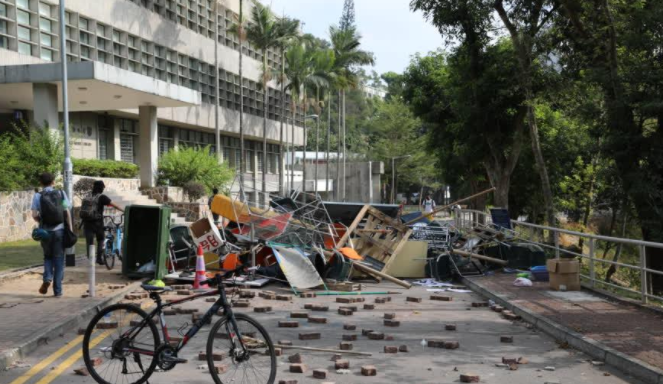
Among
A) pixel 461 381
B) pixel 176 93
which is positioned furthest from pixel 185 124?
pixel 461 381

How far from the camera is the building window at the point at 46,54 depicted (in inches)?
1167

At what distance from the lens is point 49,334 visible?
8.93 metres

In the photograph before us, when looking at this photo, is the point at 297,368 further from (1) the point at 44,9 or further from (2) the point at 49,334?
(1) the point at 44,9

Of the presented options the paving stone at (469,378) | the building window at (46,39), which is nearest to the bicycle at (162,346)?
the paving stone at (469,378)

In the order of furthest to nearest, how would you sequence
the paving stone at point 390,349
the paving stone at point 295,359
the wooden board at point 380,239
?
the wooden board at point 380,239 → the paving stone at point 390,349 → the paving stone at point 295,359

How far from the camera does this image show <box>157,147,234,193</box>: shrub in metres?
33.3

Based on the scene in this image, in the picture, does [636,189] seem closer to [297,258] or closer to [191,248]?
A: [297,258]

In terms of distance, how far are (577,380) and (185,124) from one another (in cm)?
3929

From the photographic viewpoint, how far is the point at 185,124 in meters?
44.3

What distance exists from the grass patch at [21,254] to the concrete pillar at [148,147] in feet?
30.8

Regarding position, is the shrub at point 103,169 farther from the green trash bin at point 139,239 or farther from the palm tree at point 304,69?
the palm tree at point 304,69

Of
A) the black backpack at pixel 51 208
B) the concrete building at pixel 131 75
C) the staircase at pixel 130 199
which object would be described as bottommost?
the staircase at pixel 130 199

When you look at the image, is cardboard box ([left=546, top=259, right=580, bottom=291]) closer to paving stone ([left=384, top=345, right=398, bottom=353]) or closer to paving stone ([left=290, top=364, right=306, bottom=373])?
paving stone ([left=384, top=345, right=398, bottom=353])

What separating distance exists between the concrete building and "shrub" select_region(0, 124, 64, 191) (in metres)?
1.29
